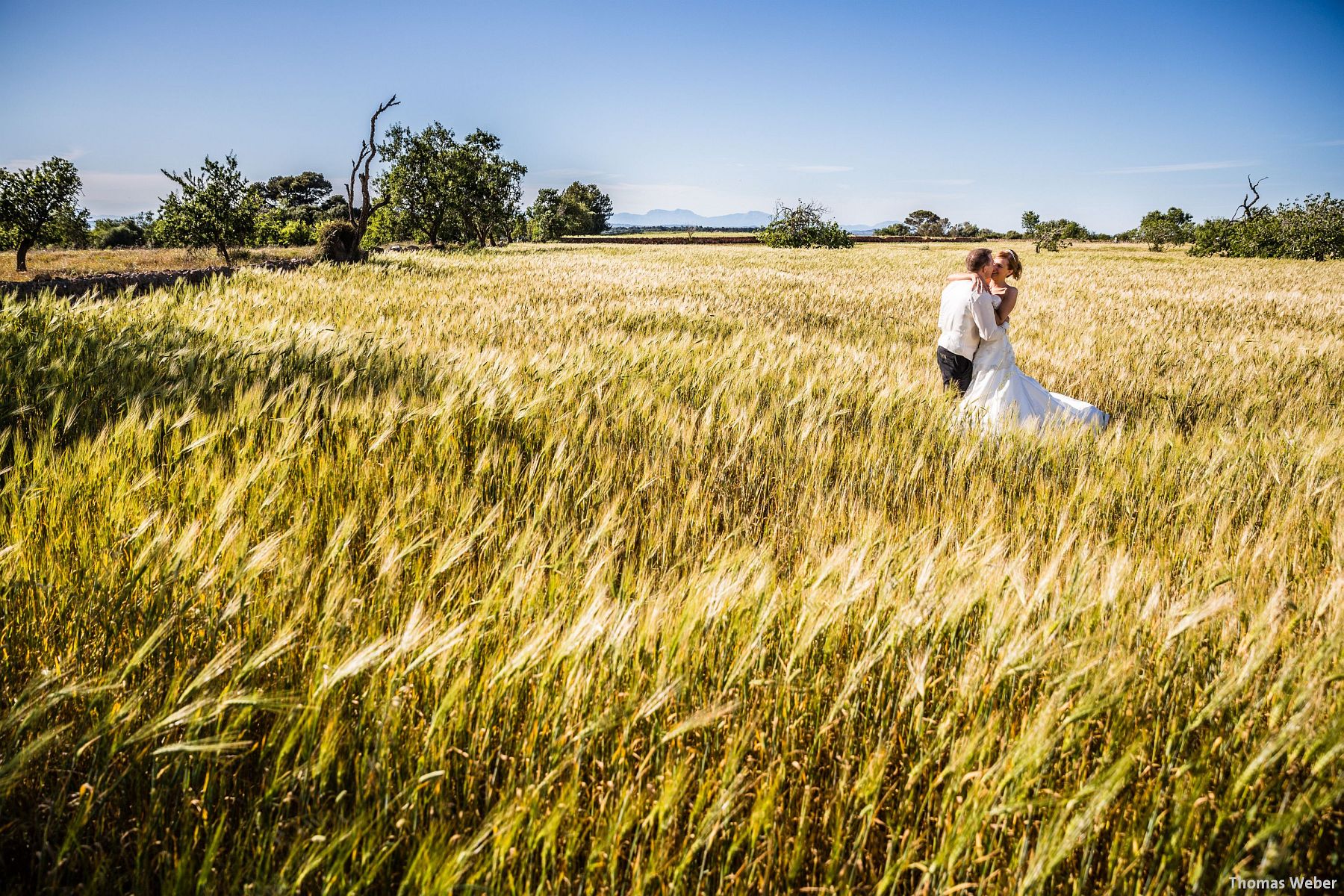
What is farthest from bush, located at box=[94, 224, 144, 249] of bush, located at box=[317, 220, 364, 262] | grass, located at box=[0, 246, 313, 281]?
bush, located at box=[317, 220, 364, 262]

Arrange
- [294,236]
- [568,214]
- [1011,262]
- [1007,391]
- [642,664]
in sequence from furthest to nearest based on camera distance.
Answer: [568,214], [294,236], [1011,262], [1007,391], [642,664]

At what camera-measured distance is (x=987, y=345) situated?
5.01 metres

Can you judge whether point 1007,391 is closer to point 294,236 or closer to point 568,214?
point 294,236

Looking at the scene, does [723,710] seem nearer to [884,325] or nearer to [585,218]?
[884,325]

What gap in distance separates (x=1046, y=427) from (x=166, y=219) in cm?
3866

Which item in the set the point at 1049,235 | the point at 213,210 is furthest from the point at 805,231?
the point at 213,210

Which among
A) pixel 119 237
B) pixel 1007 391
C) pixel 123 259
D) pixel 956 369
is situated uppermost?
pixel 119 237

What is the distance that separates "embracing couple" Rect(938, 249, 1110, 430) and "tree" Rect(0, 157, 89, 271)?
53.8 m

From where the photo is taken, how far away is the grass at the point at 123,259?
33.5 m

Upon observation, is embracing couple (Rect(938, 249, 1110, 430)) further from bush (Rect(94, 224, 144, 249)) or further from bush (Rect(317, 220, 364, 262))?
bush (Rect(94, 224, 144, 249))

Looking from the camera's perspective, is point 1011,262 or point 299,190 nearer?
point 1011,262

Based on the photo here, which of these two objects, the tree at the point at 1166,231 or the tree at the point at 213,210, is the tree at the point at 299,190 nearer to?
the tree at the point at 213,210

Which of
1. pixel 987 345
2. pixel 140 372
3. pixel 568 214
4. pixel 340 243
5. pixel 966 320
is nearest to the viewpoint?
pixel 140 372

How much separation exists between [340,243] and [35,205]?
3449 cm
